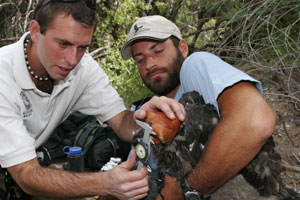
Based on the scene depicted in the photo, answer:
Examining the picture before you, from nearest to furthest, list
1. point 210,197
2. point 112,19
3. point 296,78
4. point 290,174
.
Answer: point 210,197 < point 290,174 < point 296,78 < point 112,19

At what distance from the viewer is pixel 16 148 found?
2469 mm

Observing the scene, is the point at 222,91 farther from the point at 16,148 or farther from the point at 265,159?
the point at 16,148

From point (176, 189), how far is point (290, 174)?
4.89ft

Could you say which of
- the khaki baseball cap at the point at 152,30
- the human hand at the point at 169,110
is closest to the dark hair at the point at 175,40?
the khaki baseball cap at the point at 152,30

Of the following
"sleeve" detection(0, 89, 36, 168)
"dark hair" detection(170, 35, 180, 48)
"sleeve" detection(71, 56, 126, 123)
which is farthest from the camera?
"sleeve" detection(71, 56, 126, 123)

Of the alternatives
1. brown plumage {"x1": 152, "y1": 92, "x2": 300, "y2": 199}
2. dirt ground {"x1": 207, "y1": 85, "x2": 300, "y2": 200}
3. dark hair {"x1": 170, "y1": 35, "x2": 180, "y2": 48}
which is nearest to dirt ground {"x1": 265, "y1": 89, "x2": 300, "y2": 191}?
dirt ground {"x1": 207, "y1": 85, "x2": 300, "y2": 200}

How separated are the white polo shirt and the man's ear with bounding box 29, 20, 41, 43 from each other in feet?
0.71

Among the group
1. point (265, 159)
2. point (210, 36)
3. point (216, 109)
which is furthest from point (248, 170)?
point (210, 36)

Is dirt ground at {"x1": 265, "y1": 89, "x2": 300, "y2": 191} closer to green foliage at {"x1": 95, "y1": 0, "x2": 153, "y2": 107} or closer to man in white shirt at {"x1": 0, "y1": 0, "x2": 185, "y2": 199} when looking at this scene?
man in white shirt at {"x1": 0, "y1": 0, "x2": 185, "y2": 199}

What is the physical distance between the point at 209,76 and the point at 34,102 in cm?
188

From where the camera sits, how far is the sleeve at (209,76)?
187 cm

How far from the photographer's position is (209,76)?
1960 millimetres

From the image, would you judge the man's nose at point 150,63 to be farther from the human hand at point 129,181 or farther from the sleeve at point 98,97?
the human hand at point 129,181

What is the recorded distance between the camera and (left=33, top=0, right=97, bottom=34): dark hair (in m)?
2.70
